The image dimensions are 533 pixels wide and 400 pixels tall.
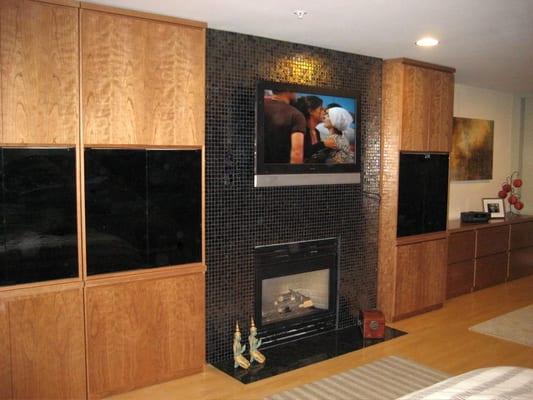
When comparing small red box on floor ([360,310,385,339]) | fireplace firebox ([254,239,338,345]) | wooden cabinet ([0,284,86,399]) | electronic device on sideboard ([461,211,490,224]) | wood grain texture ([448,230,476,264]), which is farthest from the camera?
electronic device on sideboard ([461,211,490,224])

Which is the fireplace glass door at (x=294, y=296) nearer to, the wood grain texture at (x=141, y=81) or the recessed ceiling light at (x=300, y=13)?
the wood grain texture at (x=141, y=81)

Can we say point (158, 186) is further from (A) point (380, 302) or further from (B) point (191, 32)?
(A) point (380, 302)

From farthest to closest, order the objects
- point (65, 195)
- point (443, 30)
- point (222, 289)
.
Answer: point (222, 289) → point (443, 30) → point (65, 195)

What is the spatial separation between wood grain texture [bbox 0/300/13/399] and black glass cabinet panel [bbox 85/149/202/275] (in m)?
0.51

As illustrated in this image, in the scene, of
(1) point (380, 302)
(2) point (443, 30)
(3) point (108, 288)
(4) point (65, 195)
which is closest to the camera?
(4) point (65, 195)

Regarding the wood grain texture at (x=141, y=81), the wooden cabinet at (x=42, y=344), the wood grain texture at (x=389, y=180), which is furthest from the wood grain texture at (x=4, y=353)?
the wood grain texture at (x=389, y=180)

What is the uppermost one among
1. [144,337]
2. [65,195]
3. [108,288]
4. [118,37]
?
[118,37]

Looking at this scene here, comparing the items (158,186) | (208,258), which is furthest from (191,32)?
(208,258)

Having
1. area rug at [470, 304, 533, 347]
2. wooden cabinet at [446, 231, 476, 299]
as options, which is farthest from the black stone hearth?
wooden cabinet at [446, 231, 476, 299]

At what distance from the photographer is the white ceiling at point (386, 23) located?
3.06 metres

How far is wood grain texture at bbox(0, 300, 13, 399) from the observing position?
289 cm

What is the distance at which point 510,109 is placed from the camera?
7.39 m

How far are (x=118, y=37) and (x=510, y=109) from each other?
20.2 feet

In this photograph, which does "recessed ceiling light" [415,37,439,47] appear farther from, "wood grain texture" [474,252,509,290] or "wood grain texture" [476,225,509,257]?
"wood grain texture" [474,252,509,290]
